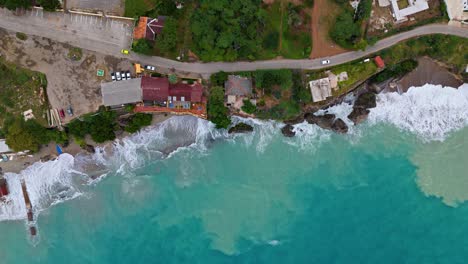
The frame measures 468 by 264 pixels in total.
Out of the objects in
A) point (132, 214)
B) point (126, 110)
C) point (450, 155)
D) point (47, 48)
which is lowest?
point (132, 214)

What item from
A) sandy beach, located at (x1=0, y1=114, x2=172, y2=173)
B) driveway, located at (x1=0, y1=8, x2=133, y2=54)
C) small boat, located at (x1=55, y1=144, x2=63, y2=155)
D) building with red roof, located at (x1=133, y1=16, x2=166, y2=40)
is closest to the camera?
building with red roof, located at (x1=133, y1=16, x2=166, y2=40)

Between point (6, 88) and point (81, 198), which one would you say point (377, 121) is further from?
point (6, 88)

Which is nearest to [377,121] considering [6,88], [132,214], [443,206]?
[443,206]

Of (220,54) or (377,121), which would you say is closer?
(220,54)

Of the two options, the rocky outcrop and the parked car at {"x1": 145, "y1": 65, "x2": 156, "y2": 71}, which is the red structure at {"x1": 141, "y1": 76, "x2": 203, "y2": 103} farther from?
the rocky outcrop

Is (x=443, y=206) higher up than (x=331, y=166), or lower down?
lower down

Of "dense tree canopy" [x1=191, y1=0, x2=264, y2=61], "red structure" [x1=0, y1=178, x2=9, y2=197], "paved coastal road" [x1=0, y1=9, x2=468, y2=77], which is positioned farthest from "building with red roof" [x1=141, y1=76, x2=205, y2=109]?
"red structure" [x1=0, y1=178, x2=9, y2=197]
